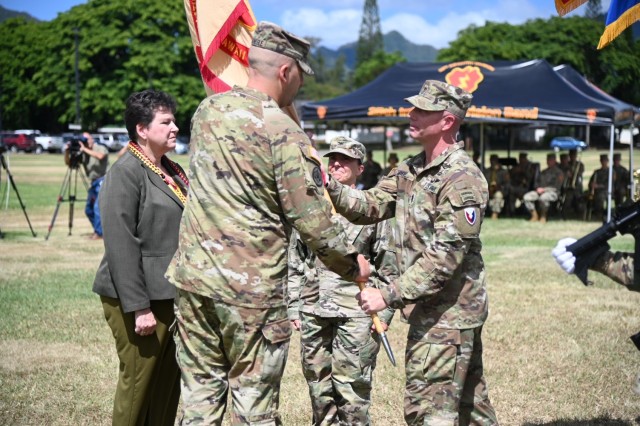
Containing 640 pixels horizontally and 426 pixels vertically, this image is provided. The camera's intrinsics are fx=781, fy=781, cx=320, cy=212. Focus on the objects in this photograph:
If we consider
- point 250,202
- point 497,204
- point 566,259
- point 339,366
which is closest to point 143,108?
point 250,202

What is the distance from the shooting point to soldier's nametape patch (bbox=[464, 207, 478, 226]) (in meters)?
3.95

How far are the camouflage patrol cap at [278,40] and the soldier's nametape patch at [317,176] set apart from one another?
1.64 feet

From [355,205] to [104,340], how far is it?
416cm

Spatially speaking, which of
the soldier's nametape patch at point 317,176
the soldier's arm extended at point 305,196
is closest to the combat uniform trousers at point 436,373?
the soldier's arm extended at point 305,196

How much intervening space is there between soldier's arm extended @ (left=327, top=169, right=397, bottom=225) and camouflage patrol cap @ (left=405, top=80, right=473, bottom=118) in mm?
538

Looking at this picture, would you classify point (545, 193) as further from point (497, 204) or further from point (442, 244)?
point (442, 244)

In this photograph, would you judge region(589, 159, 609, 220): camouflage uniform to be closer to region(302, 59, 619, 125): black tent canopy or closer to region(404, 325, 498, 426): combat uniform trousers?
region(302, 59, 619, 125): black tent canopy

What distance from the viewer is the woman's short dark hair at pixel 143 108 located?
4395mm

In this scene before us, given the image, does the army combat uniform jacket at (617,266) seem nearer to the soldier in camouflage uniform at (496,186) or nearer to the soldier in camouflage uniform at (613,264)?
the soldier in camouflage uniform at (613,264)

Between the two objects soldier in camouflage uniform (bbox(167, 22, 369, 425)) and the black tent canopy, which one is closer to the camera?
soldier in camouflage uniform (bbox(167, 22, 369, 425))

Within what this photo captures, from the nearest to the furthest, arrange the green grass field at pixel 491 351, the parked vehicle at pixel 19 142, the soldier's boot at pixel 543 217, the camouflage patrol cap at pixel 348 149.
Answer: the camouflage patrol cap at pixel 348 149
the green grass field at pixel 491 351
the soldier's boot at pixel 543 217
the parked vehicle at pixel 19 142

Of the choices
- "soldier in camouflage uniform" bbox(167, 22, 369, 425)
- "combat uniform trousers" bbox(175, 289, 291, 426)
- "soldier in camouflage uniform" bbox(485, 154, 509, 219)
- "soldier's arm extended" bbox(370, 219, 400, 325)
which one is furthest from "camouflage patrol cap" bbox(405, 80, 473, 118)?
"soldier in camouflage uniform" bbox(485, 154, 509, 219)

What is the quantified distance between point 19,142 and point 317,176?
59.6 metres

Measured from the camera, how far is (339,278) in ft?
16.5
